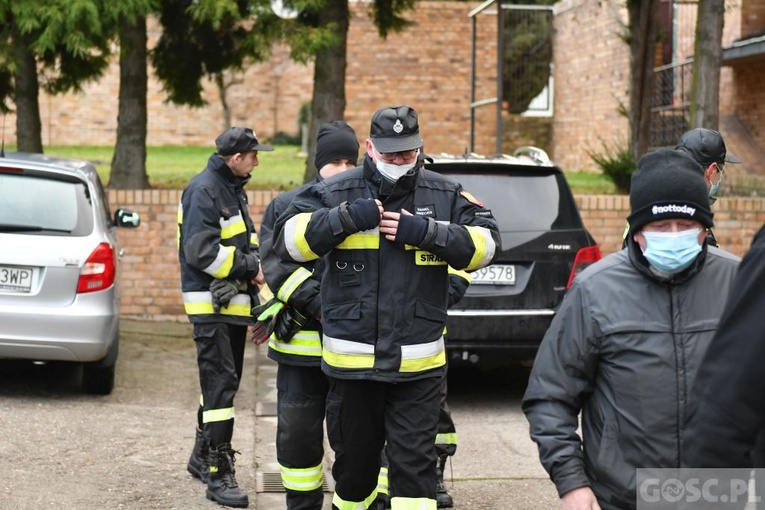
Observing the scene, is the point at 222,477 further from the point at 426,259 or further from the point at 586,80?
the point at 586,80

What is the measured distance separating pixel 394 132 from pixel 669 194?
157cm

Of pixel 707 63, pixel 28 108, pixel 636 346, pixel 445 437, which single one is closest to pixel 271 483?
pixel 445 437

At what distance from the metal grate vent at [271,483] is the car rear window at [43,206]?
2355 mm

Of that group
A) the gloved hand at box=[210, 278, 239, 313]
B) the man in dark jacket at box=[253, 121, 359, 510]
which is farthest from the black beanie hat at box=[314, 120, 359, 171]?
the gloved hand at box=[210, 278, 239, 313]

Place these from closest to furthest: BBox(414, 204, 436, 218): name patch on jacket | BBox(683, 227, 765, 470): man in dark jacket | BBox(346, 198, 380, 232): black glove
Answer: BBox(683, 227, 765, 470): man in dark jacket, BBox(346, 198, 380, 232): black glove, BBox(414, 204, 436, 218): name patch on jacket

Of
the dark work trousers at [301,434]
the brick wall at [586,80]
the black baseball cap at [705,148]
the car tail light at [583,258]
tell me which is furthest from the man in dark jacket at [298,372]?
the brick wall at [586,80]

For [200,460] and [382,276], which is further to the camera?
[200,460]

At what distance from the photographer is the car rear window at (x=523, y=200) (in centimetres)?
822

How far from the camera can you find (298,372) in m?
5.35

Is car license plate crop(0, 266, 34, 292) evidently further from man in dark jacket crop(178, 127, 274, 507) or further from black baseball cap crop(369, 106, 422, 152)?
black baseball cap crop(369, 106, 422, 152)

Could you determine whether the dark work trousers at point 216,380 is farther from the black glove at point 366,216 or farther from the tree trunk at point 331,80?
the tree trunk at point 331,80

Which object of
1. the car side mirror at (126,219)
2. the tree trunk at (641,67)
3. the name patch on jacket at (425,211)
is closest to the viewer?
the name patch on jacket at (425,211)

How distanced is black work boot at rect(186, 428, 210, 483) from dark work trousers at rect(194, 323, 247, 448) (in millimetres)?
155

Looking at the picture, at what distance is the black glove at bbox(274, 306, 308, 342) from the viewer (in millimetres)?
5348
